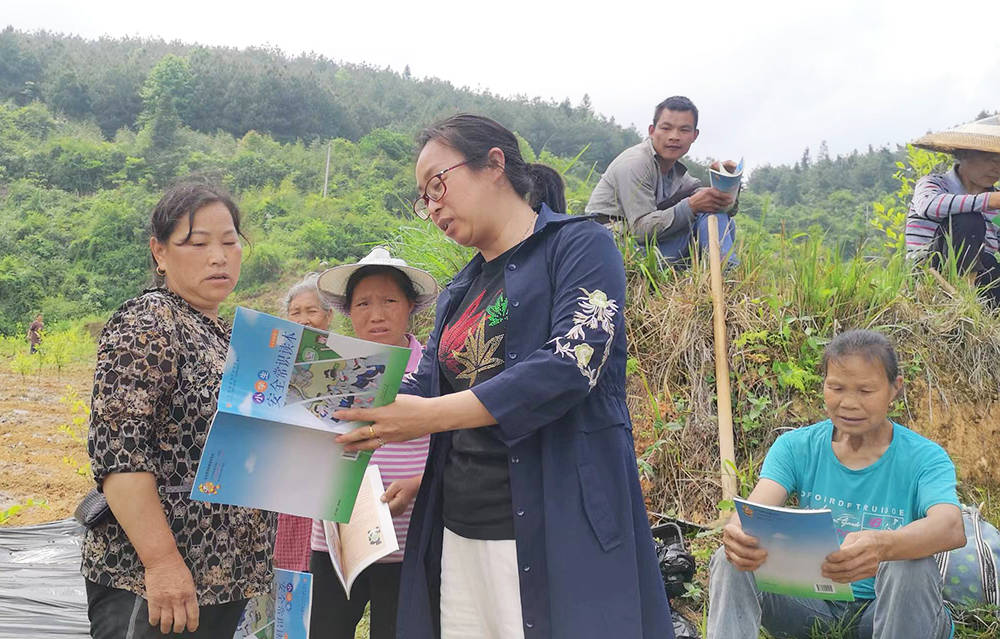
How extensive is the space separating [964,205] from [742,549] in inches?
125

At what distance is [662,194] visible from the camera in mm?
4867

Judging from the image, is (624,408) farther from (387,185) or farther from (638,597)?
(387,185)

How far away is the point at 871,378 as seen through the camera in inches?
103

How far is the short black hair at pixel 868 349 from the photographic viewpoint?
8.63 feet

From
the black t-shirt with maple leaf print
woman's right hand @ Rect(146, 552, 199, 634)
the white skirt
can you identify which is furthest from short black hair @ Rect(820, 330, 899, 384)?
woman's right hand @ Rect(146, 552, 199, 634)

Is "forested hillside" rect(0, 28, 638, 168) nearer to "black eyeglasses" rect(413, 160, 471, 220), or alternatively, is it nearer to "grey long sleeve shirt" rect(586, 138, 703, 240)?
"grey long sleeve shirt" rect(586, 138, 703, 240)

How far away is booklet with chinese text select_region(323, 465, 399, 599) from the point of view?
6.83ft

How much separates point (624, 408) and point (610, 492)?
0.20 m

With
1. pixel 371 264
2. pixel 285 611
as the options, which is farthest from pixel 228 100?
pixel 285 611

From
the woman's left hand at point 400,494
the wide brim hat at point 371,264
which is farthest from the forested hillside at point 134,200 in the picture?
the woman's left hand at point 400,494

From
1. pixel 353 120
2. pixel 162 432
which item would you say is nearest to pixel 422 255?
pixel 162 432

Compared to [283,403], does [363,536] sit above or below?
below

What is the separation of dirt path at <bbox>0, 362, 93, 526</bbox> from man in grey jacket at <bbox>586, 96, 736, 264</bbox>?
12.9ft

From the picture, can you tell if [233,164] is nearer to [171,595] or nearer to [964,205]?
[964,205]
